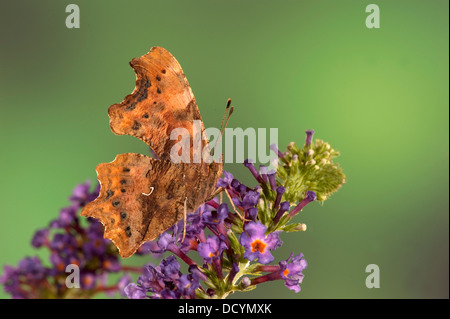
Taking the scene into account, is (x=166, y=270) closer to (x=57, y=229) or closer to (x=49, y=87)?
(x=57, y=229)

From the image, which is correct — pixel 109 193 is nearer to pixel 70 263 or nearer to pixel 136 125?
pixel 136 125

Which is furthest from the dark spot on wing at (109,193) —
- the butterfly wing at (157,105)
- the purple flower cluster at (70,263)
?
the purple flower cluster at (70,263)

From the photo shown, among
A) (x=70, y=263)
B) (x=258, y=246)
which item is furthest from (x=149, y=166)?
(x=70, y=263)

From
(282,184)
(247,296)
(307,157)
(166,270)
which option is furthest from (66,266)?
(247,296)

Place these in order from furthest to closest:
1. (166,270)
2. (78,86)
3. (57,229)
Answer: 1. (78,86)
2. (57,229)
3. (166,270)

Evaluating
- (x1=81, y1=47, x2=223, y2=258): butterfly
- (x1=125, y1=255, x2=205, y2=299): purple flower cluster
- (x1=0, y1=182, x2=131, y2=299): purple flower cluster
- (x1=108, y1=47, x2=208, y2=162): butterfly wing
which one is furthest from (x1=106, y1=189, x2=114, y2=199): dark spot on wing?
(x1=0, y1=182, x2=131, y2=299): purple flower cluster

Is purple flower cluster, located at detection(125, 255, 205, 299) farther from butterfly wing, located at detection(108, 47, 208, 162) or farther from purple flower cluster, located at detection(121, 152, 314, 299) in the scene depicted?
butterfly wing, located at detection(108, 47, 208, 162)

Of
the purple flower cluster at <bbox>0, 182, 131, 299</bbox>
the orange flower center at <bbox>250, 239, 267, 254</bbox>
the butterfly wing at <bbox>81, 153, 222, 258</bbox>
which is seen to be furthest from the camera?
the purple flower cluster at <bbox>0, 182, 131, 299</bbox>
